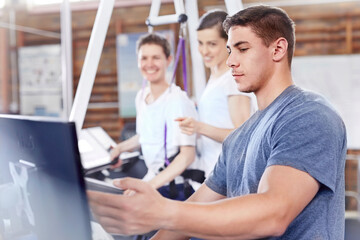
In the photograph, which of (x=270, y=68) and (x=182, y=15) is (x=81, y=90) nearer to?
(x=182, y=15)

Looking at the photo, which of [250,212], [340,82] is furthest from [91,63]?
[340,82]

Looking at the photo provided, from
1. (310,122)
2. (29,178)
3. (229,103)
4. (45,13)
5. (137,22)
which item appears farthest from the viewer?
(45,13)

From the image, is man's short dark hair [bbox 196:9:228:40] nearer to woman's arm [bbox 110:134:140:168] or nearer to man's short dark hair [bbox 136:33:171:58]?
man's short dark hair [bbox 136:33:171:58]

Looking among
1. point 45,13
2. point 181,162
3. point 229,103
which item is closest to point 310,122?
point 229,103

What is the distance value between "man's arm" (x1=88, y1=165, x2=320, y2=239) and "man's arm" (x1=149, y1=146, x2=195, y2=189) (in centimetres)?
91

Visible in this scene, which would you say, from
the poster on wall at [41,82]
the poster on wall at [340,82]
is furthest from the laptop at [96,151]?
the poster on wall at [41,82]

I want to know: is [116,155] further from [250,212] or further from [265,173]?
[250,212]

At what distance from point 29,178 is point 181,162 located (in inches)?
44.0

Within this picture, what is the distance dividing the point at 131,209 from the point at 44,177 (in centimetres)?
13

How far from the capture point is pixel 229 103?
170 cm

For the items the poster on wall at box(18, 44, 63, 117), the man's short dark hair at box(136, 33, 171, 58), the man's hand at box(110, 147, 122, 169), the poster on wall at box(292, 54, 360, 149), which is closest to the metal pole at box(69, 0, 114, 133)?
the man's short dark hair at box(136, 33, 171, 58)

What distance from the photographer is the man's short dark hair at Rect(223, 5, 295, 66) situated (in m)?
1.07

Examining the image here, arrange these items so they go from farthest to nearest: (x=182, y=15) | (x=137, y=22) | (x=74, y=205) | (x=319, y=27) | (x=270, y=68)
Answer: (x=137, y=22) < (x=319, y=27) < (x=182, y=15) < (x=270, y=68) < (x=74, y=205)

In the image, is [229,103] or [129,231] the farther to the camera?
[229,103]
